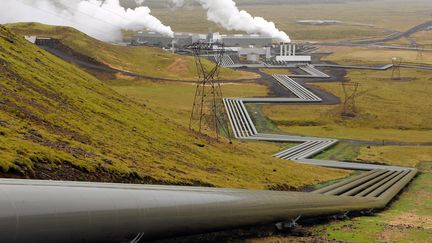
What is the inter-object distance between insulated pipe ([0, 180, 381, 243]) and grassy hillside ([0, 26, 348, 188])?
327 inches

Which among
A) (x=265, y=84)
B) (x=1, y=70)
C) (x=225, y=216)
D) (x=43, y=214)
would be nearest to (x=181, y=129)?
(x=1, y=70)

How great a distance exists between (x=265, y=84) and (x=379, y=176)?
104 metres

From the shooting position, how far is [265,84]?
175m

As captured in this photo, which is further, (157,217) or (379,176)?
(379,176)

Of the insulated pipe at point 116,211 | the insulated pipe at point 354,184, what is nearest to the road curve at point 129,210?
the insulated pipe at point 116,211

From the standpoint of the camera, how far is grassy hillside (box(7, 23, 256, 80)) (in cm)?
17800

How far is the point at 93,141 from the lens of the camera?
4706 cm

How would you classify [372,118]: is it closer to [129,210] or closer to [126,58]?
[126,58]

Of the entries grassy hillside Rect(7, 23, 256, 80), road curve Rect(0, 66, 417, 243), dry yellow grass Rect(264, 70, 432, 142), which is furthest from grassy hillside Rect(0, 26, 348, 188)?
grassy hillside Rect(7, 23, 256, 80)

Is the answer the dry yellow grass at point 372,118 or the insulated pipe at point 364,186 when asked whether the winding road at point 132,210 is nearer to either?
the insulated pipe at point 364,186

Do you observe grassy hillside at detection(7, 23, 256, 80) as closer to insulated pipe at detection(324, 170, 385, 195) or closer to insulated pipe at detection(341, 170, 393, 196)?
insulated pipe at detection(324, 170, 385, 195)

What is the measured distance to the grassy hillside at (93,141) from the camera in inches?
1396

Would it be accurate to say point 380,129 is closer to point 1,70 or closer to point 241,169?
point 241,169

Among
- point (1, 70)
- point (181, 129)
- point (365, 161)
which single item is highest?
point (1, 70)
